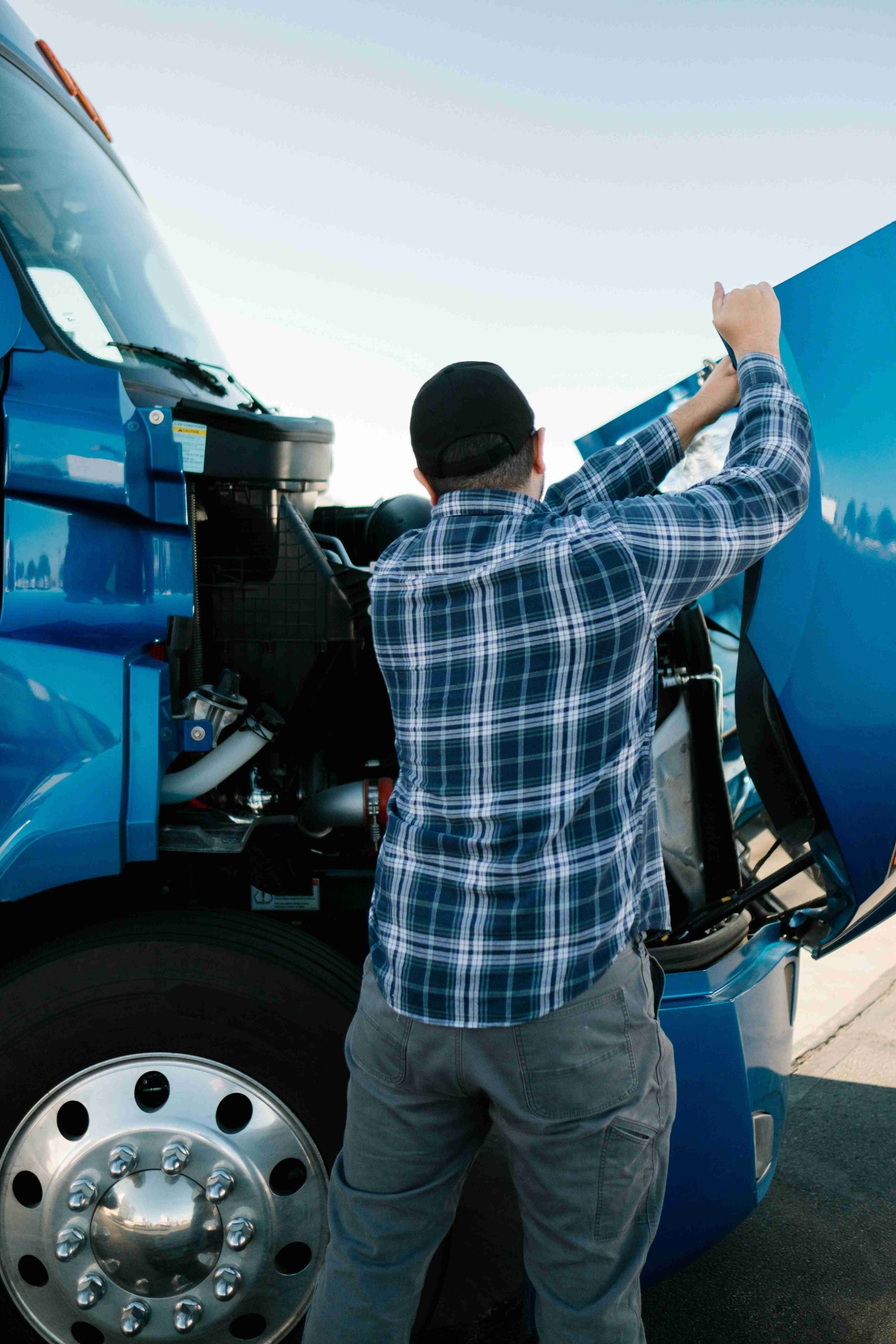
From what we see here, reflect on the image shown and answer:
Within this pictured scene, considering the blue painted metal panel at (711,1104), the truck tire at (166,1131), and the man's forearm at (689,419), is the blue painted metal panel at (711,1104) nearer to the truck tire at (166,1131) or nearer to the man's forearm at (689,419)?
the truck tire at (166,1131)

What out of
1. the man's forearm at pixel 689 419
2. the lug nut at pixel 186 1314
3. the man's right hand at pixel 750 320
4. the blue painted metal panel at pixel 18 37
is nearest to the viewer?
the man's right hand at pixel 750 320

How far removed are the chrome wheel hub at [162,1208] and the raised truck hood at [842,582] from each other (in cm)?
120

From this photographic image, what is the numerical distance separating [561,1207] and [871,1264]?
5.34 ft

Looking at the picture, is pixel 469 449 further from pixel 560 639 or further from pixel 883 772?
pixel 883 772

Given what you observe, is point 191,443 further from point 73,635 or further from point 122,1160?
point 122,1160

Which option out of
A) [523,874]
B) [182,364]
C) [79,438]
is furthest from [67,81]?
[523,874]

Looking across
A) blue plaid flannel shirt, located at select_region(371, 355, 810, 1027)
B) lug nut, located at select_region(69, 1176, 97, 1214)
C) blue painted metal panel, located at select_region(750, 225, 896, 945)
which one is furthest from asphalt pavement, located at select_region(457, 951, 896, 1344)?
blue painted metal panel, located at select_region(750, 225, 896, 945)

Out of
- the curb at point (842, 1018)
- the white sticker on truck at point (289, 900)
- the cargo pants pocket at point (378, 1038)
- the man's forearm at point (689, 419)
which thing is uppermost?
the man's forearm at point (689, 419)

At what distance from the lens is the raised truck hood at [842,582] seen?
172cm

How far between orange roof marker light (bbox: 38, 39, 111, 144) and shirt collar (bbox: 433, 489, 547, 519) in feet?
6.79

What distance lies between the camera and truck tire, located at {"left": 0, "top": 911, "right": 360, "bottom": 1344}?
1844 mm

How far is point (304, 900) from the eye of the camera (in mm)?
2240

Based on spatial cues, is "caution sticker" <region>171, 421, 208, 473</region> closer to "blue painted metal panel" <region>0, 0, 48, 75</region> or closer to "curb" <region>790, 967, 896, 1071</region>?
"blue painted metal panel" <region>0, 0, 48, 75</region>

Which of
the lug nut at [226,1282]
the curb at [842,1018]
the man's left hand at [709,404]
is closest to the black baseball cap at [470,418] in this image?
the man's left hand at [709,404]
